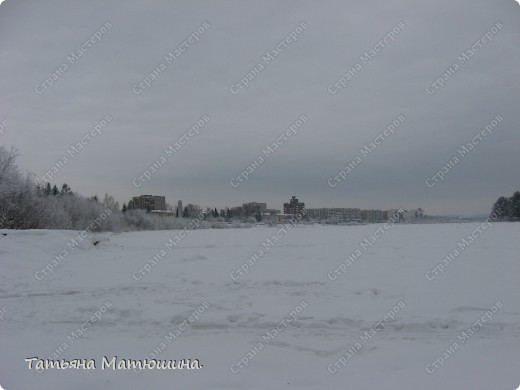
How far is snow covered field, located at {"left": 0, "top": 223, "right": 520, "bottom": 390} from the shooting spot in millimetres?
4547

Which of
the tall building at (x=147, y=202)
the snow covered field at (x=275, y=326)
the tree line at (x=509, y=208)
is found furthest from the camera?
the tall building at (x=147, y=202)

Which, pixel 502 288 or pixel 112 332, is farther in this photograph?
pixel 502 288

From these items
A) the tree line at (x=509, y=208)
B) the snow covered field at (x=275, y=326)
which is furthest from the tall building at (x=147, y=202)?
the snow covered field at (x=275, y=326)

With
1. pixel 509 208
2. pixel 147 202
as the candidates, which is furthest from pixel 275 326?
pixel 147 202

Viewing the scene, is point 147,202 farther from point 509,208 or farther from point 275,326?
point 275,326

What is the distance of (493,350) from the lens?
5.21 m

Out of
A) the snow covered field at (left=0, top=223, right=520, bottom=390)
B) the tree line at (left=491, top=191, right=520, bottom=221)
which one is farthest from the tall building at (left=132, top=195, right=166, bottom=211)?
the snow covered field at (left=0, top=223, right=520, bottom=390)

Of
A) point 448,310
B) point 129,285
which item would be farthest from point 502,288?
point 129,285

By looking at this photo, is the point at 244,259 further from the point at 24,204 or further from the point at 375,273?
the point at 24,204

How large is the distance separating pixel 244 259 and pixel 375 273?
5.96 m

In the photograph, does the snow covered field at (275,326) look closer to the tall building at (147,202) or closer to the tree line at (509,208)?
the tree line at (509,208)

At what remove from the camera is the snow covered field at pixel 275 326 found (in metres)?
4.55

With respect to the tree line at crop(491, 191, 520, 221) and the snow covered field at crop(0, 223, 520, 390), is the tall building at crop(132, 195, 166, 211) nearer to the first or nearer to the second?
the tree line at crop(491, 191, 520, 221)

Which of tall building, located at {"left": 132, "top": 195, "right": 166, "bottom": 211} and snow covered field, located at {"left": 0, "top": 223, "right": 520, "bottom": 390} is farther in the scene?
tall building, located at {"left": 132, "top": 195, "right": 166, "bottom": 211}
